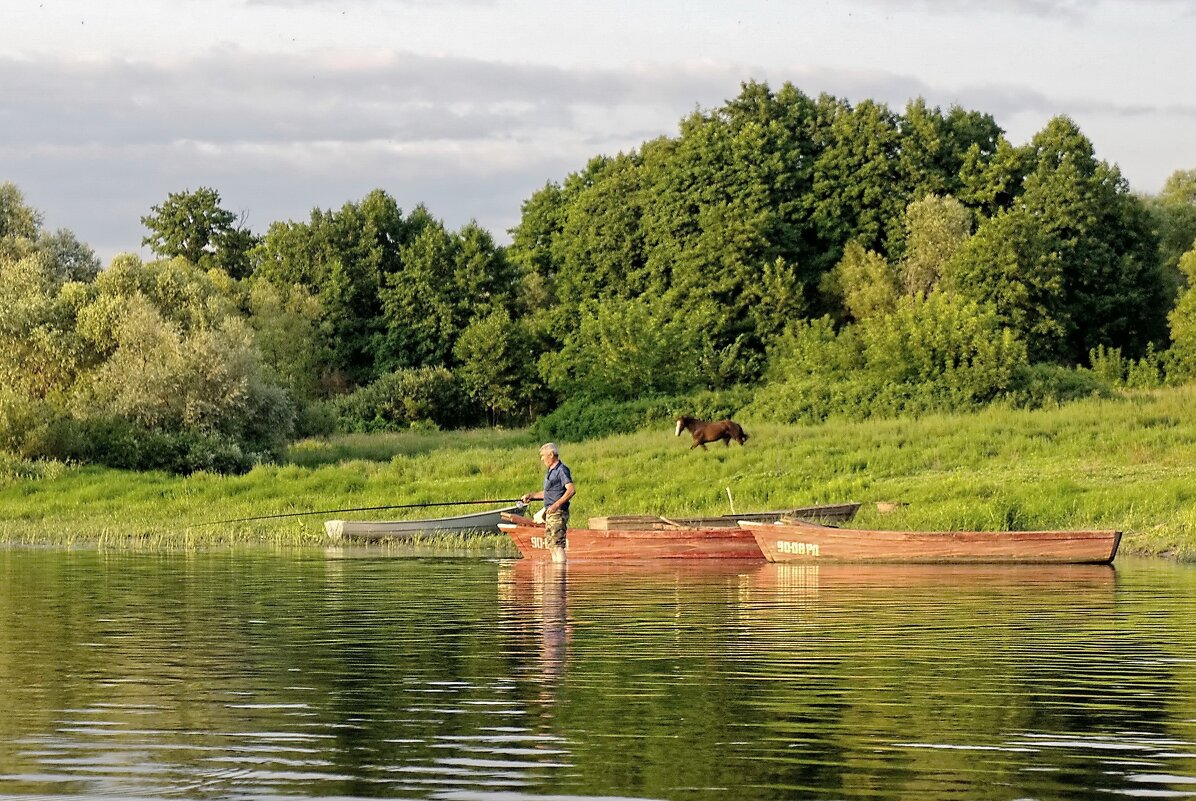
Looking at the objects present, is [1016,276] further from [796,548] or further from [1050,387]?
[796,548]

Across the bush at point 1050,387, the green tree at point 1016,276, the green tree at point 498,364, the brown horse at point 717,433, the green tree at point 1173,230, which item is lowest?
the brown horse at point 717,433

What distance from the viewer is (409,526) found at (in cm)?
3378

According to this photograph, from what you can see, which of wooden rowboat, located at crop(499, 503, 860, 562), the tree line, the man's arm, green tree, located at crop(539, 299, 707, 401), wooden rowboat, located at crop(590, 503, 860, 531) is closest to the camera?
the man's arm

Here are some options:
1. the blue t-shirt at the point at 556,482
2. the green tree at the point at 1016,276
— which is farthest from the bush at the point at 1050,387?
the blue t-shirt at the point at 556,482

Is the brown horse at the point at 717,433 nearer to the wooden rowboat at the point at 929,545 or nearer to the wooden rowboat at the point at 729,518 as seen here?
the wooden rowboat at the point at 729,518

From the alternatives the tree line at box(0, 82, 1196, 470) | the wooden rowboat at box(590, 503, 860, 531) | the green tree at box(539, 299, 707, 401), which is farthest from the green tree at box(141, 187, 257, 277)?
the wooden rowboat at box(590, 503, 860, 531)

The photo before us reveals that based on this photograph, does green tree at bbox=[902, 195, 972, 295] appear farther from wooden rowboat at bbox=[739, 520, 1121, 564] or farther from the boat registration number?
→ wooden rowboat at bbox=[739, 520, 1121, 564]

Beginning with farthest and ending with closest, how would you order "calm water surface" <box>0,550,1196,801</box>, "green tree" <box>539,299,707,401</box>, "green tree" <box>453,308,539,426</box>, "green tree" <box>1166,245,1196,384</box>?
"green tree" <box>453,308,539,426</box>
"green tree" <box>1166,245,1196,384</box>
"green tree" <box>539,299,707,401</box>
"calm water surface" <box>0,550,1196,801</box>

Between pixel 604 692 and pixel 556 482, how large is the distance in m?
12.3

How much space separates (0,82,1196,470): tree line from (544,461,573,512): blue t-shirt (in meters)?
25.5

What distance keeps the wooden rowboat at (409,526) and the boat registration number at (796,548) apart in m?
8.54

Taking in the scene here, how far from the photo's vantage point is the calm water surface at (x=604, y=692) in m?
8.63

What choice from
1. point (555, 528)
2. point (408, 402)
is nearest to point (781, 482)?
point (555, 528)

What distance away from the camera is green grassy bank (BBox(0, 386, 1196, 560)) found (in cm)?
3081
